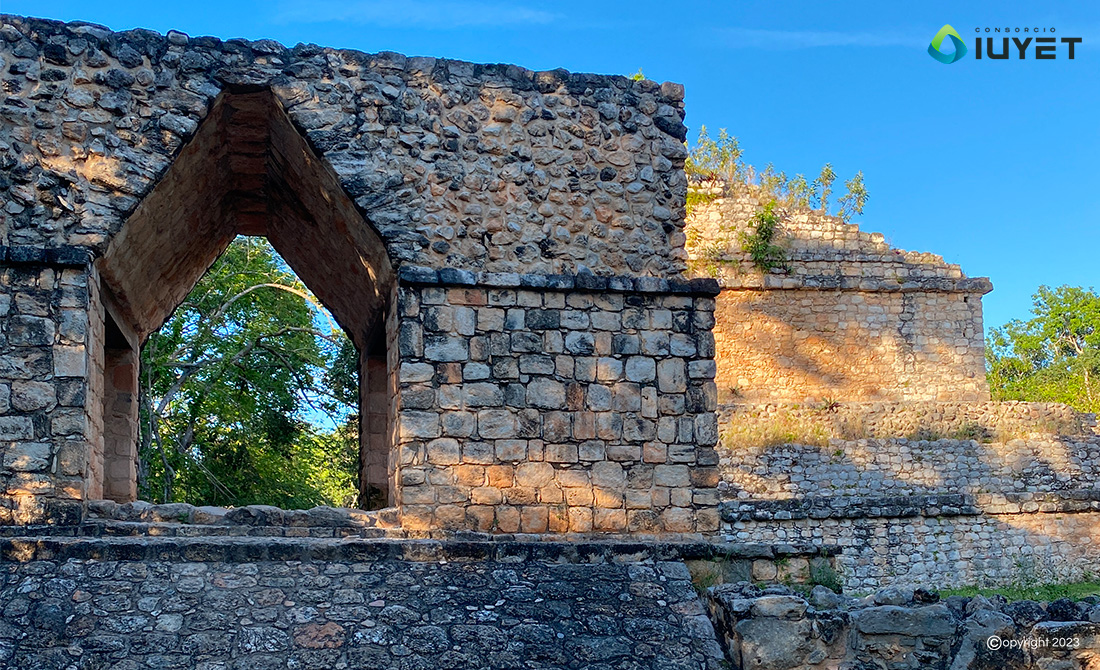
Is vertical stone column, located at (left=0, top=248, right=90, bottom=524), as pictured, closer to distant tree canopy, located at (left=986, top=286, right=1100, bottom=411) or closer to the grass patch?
the grass patch

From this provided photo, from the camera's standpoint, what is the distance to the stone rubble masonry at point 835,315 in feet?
Result: 60.9

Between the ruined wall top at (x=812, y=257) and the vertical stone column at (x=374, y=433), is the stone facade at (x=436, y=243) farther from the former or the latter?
the ruined wall top at (x=812, y=257)

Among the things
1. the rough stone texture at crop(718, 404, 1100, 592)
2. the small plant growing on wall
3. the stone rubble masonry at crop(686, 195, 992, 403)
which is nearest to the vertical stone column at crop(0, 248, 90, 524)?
the rough stone texture at crop(718, 404, 1100, 592)

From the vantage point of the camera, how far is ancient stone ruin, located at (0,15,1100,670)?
568 centimetres

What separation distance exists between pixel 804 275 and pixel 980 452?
506 centimetres

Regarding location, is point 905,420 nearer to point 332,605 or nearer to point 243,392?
point 243,392

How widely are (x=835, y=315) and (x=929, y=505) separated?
20.2 feet

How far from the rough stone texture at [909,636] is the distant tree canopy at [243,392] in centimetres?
1051

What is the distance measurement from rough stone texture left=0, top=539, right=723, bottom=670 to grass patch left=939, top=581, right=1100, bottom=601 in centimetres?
365

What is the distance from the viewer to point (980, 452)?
14695 mm

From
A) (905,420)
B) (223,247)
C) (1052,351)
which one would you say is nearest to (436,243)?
(223,247)

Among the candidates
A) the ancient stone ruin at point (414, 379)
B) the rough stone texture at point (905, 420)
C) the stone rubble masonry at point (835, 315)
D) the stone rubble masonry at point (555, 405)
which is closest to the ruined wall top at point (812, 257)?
the stone rubble masonry at point (835, 315)

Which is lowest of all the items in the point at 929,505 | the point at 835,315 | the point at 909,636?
the point at 909,636

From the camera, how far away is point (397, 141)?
24.3 ft
